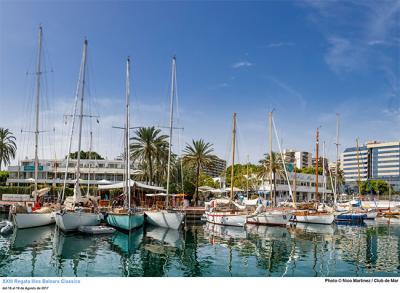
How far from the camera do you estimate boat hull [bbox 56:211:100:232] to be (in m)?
32.9

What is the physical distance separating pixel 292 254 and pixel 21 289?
1665cm

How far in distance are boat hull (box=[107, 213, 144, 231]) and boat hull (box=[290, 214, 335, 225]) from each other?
21854 mm

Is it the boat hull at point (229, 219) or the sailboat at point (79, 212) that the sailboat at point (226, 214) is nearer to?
the boat hull at point (229, 219)

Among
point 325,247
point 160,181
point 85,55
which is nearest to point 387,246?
point 325,247

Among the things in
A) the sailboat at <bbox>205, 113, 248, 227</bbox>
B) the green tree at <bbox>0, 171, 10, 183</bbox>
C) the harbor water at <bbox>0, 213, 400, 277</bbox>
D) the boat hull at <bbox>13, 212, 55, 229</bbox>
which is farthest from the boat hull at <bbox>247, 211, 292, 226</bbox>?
the green tree at <bbox>0, 171, 10, 183</bbox>

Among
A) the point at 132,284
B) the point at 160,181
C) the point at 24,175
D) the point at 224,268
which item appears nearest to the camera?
the point at 132,284

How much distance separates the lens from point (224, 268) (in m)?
19.5

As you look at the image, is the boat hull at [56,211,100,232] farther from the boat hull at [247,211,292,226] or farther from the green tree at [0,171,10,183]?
A: the green tree at [0,171,10,183]

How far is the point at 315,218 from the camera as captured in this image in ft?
161

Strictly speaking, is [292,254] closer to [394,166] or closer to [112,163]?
[112,163]

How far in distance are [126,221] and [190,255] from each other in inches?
484

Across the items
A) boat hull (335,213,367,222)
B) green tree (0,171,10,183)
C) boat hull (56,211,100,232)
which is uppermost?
green tree (0,171,10,183)

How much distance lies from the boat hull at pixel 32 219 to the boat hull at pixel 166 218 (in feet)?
31.1

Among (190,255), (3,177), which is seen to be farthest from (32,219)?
(3,177)
